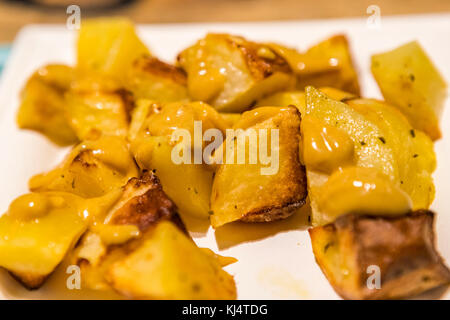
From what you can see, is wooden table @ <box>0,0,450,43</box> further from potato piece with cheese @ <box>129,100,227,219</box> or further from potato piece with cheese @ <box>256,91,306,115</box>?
potato piece with cheese @ <box>129,100,227,219</box>

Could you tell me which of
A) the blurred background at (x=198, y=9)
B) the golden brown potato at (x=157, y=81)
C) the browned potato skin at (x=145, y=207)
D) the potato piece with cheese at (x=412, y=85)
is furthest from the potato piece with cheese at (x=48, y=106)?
the potato piece with cheese at (x=412, y=85)

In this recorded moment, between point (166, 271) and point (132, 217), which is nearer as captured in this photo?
point (166, 271)

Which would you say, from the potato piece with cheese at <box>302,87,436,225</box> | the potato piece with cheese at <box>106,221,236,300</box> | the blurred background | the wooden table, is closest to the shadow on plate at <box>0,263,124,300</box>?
the potato piece with cheese at <box>106,221,236,300</box>

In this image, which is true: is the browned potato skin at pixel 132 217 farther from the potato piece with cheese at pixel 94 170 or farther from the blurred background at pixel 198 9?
the blurred background at pixel 198 9

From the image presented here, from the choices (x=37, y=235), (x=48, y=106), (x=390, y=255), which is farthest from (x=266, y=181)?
(x=48, y=106)

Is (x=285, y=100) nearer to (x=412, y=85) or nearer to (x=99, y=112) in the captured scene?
(x=412, y=85)
